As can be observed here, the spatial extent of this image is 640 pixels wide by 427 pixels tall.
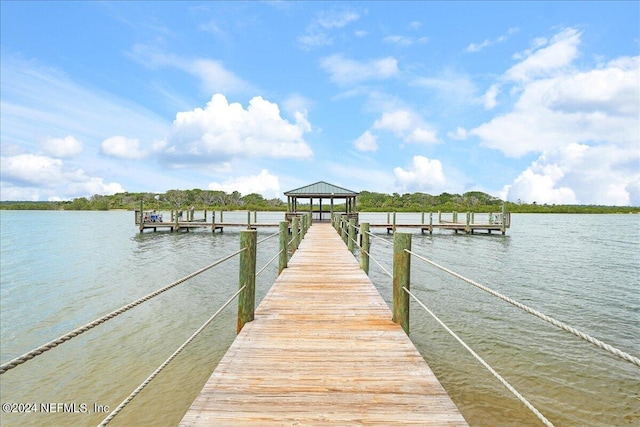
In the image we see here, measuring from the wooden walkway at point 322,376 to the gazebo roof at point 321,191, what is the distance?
19795 mm

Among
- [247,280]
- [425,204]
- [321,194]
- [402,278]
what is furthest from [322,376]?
[425,204]

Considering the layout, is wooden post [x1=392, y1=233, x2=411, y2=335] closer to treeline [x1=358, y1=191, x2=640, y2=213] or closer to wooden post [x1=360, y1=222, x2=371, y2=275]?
wooden post [x1=360, y1=222, x2=371, y2=275]

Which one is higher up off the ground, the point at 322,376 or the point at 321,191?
the point at 321,191

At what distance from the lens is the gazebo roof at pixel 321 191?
81.1 feet

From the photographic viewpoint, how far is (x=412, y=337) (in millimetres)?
6711

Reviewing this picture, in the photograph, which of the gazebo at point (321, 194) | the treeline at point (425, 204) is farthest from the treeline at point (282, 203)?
the gazebo at point (321, 194)

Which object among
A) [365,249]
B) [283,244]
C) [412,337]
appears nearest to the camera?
[412,337]

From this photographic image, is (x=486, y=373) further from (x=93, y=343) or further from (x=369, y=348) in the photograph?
(x=93, y=343)

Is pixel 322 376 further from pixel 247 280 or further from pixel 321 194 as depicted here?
pixel 321 194

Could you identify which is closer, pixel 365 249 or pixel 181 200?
pixel 365 249

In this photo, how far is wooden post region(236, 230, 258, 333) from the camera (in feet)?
14.3

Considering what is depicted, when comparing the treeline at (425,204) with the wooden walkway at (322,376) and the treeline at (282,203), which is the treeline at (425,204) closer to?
the treeline at (282,203)

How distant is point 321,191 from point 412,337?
1903 centimetres

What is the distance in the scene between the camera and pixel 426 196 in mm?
89375
